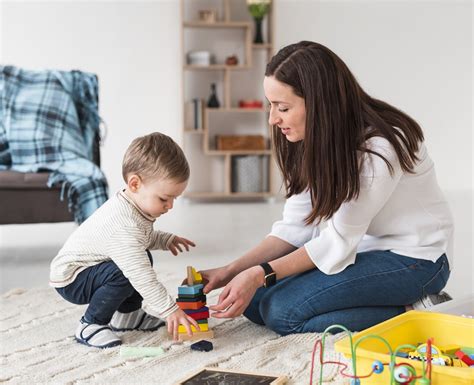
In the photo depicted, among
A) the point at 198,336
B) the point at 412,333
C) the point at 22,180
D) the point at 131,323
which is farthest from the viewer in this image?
the point at 22,180

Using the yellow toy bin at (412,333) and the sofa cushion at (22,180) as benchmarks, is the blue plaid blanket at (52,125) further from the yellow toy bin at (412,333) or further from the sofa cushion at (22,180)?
A: the yellow toy bin at (412,333)

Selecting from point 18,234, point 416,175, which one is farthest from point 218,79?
point 416,175

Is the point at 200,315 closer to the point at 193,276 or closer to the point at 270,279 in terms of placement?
the point at 193,276

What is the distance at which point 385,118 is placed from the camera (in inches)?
76.3

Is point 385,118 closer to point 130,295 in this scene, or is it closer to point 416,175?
point 416,175

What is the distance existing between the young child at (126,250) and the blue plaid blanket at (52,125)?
127 centimetres

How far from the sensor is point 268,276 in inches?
76.3

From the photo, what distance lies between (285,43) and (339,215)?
4295mm

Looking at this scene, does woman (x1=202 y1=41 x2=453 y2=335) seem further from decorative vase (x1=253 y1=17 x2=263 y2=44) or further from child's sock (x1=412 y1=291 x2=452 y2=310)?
decorative vase (x1=253 y1=17 x2=263 y2=44)

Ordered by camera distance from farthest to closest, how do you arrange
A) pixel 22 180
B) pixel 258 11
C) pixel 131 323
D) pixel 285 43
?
pixel 285 43 → pixel 258 11 → pixel 22 180 → pixel 131 323

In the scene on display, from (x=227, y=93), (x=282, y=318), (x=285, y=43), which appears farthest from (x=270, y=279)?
(x=285, y=43)

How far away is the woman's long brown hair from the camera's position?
5.94 feet

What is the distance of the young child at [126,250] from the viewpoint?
187 centimetres

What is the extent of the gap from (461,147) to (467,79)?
590 mm
